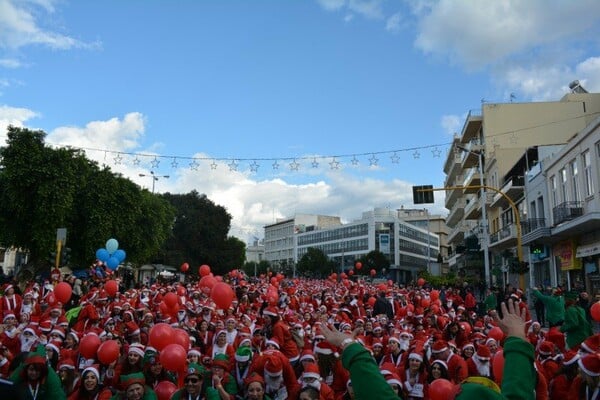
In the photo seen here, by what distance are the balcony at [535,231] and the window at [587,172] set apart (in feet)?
10.8

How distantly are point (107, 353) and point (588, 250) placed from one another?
20.9 meters

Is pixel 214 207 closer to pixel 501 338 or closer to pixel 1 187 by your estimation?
pixel 1 187

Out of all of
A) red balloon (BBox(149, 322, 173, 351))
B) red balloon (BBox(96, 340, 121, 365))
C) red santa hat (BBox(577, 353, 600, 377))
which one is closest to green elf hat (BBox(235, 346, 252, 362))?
red balloon (BBox(149, 322, 173, 351))

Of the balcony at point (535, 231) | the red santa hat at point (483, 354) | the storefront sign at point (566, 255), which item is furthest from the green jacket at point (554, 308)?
the balcony at point (535, 231)

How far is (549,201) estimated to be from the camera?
26.6 meters

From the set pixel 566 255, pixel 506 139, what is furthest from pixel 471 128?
pixel 566 255

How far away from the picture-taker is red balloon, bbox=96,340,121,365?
647 centimetres

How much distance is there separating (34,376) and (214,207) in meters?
56.3

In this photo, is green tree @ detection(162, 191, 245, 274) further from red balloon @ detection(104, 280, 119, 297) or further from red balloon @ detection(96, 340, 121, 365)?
red balloon @ detection(96, 340, 121, 365)

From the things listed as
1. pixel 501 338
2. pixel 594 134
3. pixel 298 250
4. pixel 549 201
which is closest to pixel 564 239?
pixel 549 201

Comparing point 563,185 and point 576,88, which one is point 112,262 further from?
point 576,88

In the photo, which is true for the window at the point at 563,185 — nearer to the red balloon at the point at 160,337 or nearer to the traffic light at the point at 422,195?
the traffic light at the point at 422,195

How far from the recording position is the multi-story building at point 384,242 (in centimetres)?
10675

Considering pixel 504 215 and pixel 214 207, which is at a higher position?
pixel 214 207
